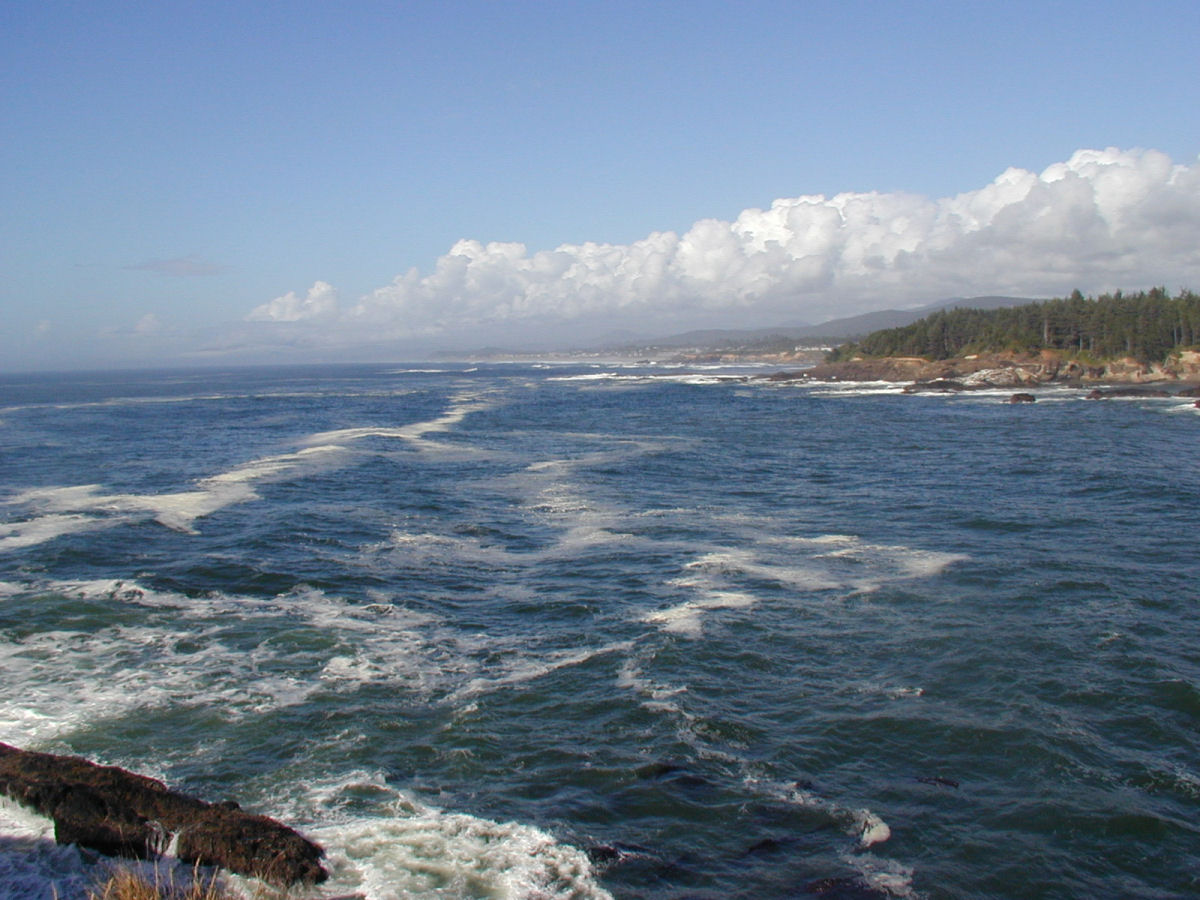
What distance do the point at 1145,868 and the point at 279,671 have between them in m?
15.3

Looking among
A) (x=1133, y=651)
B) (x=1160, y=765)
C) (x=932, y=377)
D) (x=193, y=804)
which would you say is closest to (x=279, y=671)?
(x=193, y=804)

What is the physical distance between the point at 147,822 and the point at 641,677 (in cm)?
914

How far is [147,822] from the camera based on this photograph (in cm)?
1051

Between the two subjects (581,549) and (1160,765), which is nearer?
(1160,765)

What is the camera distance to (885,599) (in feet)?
69.3

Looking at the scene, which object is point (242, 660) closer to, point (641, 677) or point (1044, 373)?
point (641, 677)

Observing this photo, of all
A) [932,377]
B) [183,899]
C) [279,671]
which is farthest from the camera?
[932,377]

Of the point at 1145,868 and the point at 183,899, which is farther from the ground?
the point at 183,899

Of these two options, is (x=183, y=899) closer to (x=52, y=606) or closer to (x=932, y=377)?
(x=52, y=606)

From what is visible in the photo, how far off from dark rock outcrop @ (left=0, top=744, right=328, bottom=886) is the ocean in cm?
34

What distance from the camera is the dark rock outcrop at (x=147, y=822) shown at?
32.6 feet

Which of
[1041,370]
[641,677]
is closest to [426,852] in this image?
[641,677]

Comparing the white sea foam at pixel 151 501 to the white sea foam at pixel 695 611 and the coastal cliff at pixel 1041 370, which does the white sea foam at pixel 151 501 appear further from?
the coastal cliff at pixel 1041 370

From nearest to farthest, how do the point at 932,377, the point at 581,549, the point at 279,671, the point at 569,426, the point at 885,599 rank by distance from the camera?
the point at 279,671 → the point at 885,599 → the point at 581,549 → the point at 569,426 → the point at 932,377
